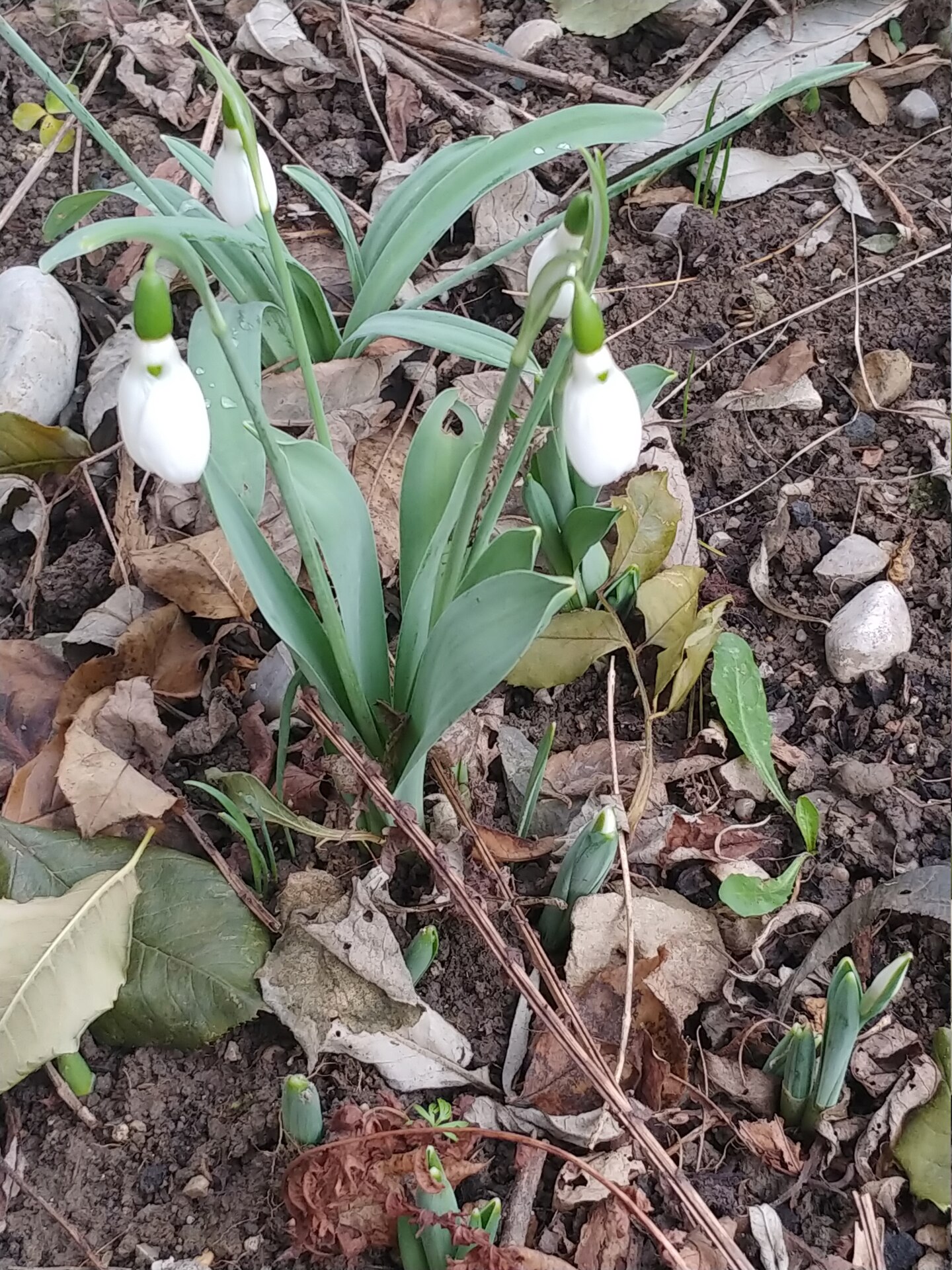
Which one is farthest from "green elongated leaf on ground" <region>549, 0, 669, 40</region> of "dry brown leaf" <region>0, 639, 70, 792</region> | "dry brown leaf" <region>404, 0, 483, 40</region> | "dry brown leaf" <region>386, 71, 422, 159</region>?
"dry brown leaf" <region>0, 639, 70, 792</region>

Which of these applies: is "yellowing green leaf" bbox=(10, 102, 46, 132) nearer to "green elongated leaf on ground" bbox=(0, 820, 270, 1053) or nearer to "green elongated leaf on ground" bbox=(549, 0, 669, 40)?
"green elongated leaf on ground" bbox=(549, 0, 669, 40)

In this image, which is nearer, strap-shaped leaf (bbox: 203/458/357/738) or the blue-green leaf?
strap-shaped leaf (bbox: 203/458/357/738)

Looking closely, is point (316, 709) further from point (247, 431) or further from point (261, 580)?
point (247, 431)

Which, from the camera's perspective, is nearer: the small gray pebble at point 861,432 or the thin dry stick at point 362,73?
the small gray pebble at point 861,432

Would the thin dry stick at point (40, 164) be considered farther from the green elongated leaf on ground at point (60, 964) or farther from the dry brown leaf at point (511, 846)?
the dry brown leaf at point (511, 846)

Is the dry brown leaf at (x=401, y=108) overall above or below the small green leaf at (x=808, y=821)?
above

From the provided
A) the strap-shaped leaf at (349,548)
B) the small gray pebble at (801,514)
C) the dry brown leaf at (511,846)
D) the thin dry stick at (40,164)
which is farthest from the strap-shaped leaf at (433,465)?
the thin dry stick at (40,164)

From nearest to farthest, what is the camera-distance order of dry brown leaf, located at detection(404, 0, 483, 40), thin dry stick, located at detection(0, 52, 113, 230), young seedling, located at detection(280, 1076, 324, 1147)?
1. young seedling, located at detection(280, 1076, 324, 1147)
2. thin dry stick, located at detection(0, 52, 113, 230)
3. dry brown leaf, located at detection(404, 0, 483, 40)

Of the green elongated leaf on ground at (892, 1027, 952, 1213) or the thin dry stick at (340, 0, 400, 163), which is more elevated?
the thin dry stick at (340, 0, 400, 163)
